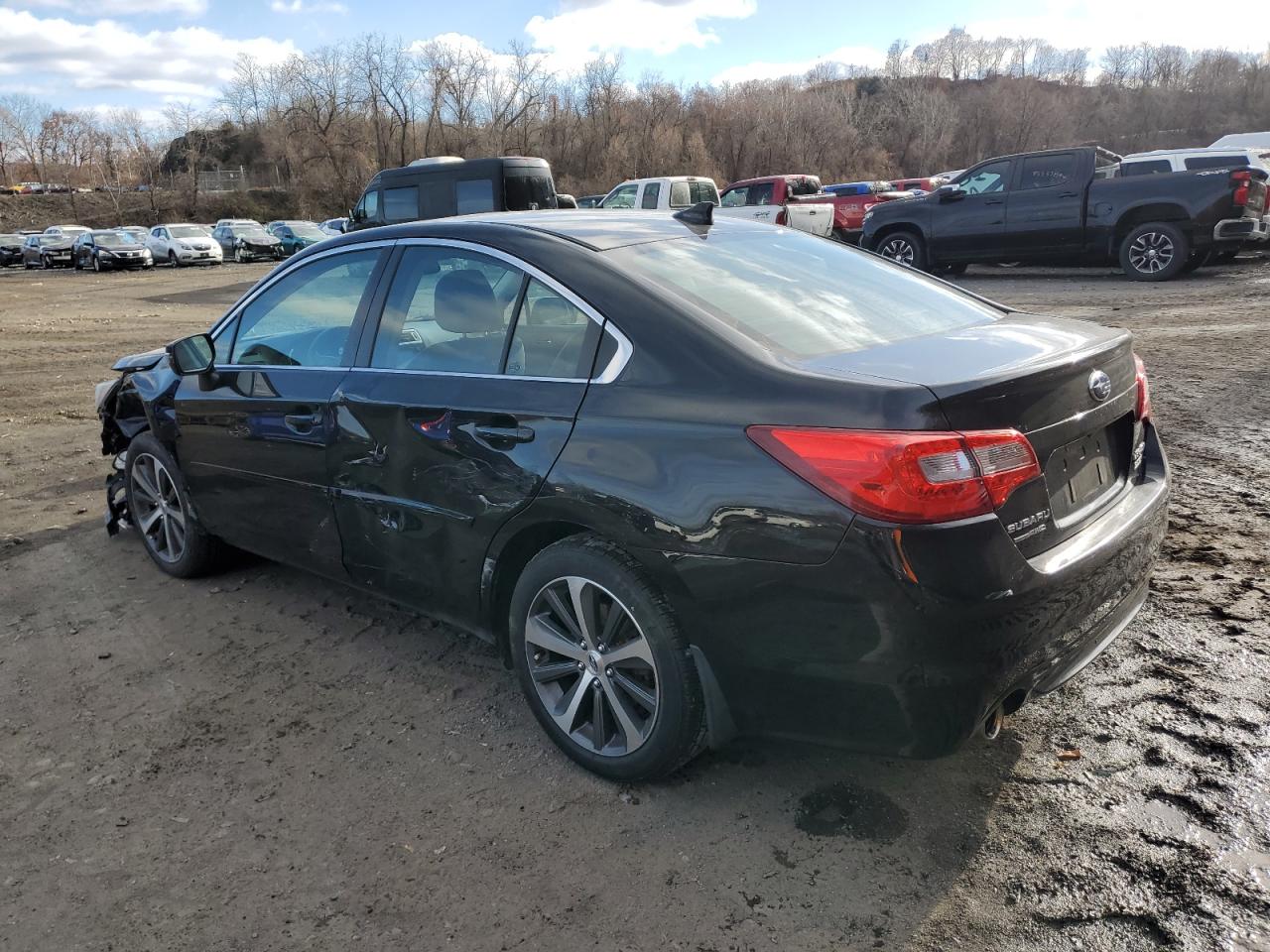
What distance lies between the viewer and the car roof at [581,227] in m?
3.22

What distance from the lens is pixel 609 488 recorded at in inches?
104

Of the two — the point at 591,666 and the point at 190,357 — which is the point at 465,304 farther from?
the point at 190,357

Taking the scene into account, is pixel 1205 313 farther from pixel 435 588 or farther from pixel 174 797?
pixel 174 797

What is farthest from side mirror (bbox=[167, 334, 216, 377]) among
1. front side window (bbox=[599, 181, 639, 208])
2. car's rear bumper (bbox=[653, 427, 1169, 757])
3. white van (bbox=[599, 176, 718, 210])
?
front side window (bbox=[599, 181, 639, 208])

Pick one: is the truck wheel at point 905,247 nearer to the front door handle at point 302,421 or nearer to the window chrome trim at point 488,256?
the window chrome trim at point 488,256

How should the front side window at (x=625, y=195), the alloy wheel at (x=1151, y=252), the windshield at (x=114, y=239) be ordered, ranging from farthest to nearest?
the windshield at (x=114, y=239) → the front side window at (x=625, y=195) → the alloy wheel at (x=1151, y=252)

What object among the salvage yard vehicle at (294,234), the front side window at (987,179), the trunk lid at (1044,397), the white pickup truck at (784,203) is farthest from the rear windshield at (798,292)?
the salvage yard vehicle at (294,234)

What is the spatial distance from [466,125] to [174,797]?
259 feet

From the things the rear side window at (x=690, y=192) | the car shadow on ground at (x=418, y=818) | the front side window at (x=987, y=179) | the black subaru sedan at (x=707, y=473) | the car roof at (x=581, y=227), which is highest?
the rear side window at (x=690, y=192)

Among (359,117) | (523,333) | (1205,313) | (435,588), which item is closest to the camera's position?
(523,333)

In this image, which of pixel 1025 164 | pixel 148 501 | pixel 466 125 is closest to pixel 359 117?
pixel 466 125

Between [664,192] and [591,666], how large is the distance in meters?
18.3

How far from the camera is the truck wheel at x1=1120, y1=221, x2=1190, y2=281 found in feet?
44.2

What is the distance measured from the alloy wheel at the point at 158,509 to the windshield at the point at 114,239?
111 ft
